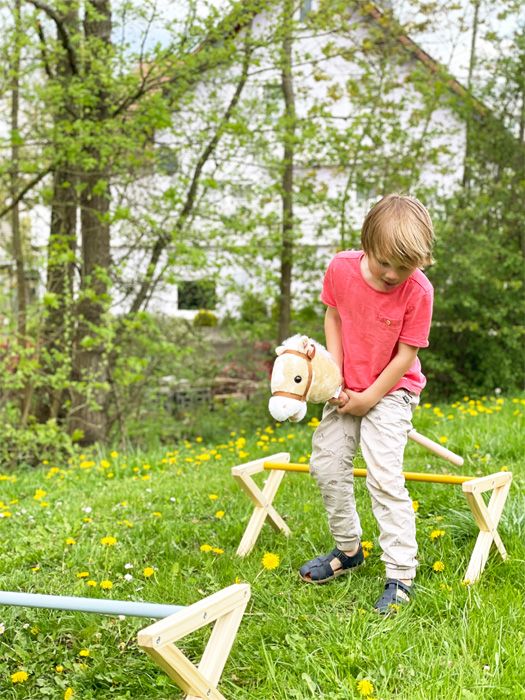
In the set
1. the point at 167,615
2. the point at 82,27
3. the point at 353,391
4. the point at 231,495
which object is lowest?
the point at 231,495

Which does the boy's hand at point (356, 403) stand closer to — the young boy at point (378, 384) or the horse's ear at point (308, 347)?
the young boy at point (378, 384)

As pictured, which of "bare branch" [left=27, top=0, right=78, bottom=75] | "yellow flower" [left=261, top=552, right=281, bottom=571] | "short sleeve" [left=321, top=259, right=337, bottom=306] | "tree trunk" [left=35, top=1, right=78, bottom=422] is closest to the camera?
"short sleeve" [left=321, top=259, right=337, bottom=306]

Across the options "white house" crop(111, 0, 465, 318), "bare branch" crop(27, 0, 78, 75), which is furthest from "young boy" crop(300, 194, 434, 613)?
"white house" crop(111, 0, 465, 318)

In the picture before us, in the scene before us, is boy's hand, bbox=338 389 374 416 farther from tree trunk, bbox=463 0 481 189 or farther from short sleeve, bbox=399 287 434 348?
tree trunk, bbox=463 0 481 189

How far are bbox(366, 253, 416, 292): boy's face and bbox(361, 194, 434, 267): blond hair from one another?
2cm

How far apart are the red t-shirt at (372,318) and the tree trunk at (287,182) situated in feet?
17.6

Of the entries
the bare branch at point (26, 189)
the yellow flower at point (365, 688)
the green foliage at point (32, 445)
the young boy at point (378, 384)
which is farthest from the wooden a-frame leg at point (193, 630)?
the bare branch at point (26, 189)

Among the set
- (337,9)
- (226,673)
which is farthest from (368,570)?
(337,9)

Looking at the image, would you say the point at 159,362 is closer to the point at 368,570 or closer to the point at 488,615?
the point at 368,570

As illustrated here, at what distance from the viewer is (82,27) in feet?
24.6

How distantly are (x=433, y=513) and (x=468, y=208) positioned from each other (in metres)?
6.81

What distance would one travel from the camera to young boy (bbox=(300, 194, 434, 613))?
2641 mm

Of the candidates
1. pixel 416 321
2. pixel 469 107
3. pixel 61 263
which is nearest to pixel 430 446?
pixel 416 321

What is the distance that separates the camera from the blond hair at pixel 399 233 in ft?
8.17
